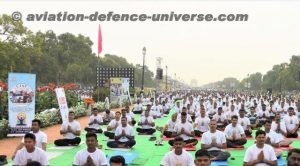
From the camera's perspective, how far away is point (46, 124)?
20.6 metres

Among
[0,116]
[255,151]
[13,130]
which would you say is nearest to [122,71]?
[0,116]

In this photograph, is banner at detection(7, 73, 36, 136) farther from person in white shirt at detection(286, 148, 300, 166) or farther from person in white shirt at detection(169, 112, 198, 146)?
person in white shirt at detection(286, 148, 300, 166)

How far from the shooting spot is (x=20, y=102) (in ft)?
49.1

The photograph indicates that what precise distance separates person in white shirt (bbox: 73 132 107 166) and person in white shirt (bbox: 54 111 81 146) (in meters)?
6.33

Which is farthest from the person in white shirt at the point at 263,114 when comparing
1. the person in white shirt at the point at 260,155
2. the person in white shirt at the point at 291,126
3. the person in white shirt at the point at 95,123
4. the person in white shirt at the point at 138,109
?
the person in white shirt at the point at 260,155

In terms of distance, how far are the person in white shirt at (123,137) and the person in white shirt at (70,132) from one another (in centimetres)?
116

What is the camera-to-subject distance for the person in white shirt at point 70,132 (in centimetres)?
1430

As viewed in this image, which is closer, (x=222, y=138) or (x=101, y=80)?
(x=222, y=138)

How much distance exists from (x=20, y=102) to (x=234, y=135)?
7001 millimetres

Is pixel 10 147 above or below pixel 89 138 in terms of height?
below

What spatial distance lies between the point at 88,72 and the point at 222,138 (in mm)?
57967

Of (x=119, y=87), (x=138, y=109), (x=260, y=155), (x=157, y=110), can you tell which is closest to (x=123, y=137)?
(x=260, y=155)

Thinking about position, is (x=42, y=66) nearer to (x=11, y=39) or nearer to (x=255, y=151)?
(x=11, y=39)

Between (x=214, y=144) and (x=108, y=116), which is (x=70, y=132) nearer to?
(x=214, y=144)
